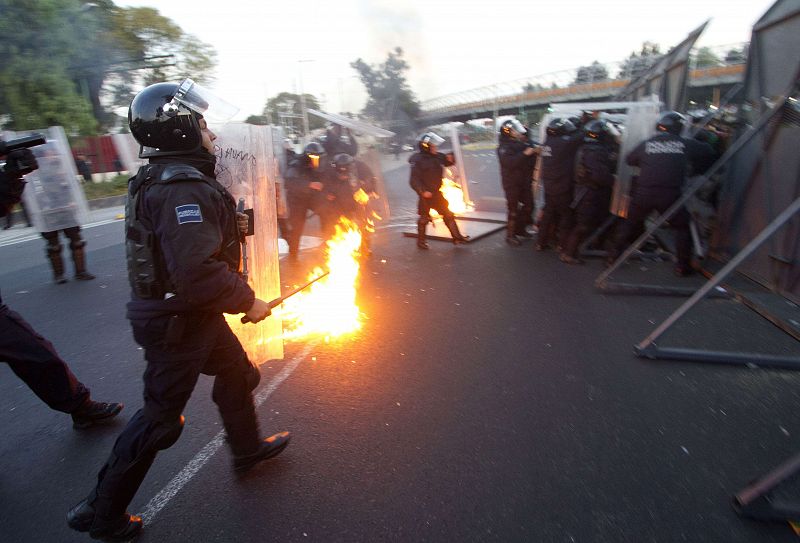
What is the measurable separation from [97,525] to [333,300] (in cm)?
356

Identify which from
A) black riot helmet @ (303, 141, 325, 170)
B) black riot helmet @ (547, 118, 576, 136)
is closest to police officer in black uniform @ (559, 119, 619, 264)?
black riot helmet @ (547, 118, 576, 136)

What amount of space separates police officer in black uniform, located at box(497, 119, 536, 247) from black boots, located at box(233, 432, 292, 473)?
230 inches

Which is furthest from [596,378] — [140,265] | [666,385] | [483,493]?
[140,265]

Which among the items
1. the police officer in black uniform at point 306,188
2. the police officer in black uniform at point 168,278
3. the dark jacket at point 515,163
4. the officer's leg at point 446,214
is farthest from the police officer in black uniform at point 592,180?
the police officer in black uniform at point 168,278

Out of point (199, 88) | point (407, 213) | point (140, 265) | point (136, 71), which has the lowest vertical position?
point (407, 213)

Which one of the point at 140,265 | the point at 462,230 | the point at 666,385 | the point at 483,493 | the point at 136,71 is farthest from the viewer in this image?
the point at 136,71

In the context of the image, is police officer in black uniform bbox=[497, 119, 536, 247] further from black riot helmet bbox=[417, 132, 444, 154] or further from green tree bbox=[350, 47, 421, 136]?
green tree bbox=[350, 47, 421, 136]

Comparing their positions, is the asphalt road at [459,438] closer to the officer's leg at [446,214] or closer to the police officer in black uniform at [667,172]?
the police officer in black uniform at [667,172]

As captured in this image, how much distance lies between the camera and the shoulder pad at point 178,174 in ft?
6.30

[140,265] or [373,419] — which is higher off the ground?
[140,265]

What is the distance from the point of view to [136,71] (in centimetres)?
2123

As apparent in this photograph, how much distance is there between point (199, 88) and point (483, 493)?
242cm

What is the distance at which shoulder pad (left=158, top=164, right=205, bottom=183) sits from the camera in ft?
6.30

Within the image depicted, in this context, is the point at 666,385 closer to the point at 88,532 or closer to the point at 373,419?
the point at 373,419
